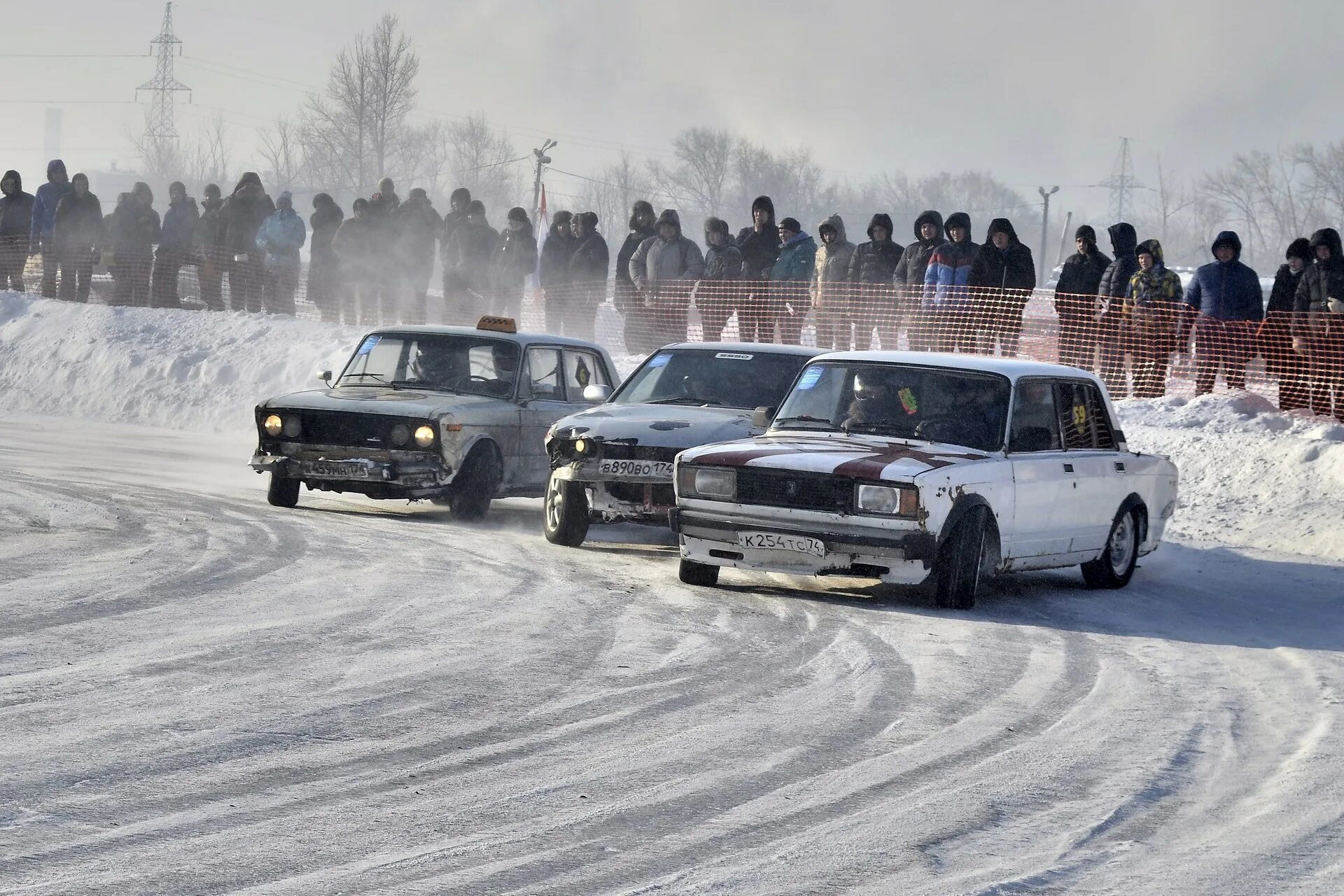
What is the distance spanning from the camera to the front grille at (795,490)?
9.30 meters

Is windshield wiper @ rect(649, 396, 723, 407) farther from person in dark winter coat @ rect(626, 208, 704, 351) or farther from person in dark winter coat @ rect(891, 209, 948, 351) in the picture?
person in dark winter coat @ rect(626, 208, 704, 351)

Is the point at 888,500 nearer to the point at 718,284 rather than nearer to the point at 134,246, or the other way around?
the point at 718,284

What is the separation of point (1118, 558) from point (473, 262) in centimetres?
1445

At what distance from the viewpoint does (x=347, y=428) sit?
12555 mm

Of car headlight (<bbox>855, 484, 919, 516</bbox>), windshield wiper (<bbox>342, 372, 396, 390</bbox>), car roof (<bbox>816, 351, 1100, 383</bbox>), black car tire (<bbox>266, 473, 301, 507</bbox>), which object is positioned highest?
car roof (<bbox>816, 351, 1100, 383</bbox>)

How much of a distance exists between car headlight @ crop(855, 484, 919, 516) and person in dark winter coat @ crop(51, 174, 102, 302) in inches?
787

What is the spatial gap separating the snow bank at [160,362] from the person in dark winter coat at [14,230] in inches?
69.6

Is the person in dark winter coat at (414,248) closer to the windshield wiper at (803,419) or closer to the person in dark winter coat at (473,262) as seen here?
the person in dark winter coat at (473,262)

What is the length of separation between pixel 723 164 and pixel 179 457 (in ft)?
400

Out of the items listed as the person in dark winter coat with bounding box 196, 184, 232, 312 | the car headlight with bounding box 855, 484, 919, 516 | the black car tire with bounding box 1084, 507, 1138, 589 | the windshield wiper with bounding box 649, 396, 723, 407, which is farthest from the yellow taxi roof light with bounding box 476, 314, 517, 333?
the person in dark winter coat with bounding box 196, 184, 232, 312

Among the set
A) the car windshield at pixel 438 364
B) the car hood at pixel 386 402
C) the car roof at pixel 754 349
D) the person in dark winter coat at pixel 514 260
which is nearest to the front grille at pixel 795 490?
the car roof at pixel 754 349

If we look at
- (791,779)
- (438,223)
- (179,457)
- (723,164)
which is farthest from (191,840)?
(723,164)

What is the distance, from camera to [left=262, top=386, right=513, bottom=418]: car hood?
41.2ft

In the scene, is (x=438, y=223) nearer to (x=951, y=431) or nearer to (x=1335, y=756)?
(x=951, y=431)
